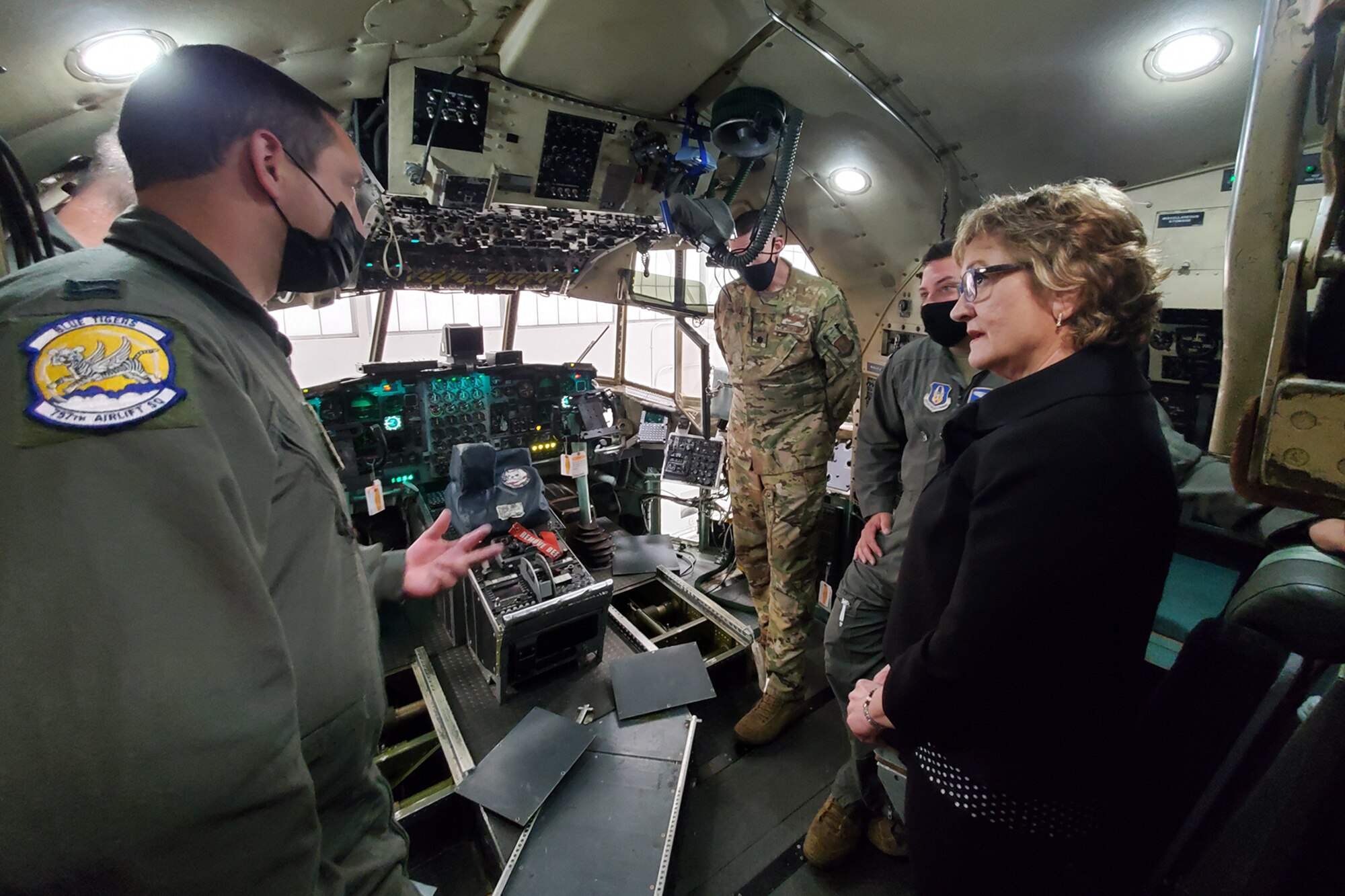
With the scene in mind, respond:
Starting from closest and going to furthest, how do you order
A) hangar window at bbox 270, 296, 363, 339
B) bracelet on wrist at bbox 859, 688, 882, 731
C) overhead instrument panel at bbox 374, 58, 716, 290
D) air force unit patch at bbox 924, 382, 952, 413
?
bracelet on wrist at bbox 859, 688, 882, 731 → air force unit patch at bbox 924, 382, 952, 413 → overhead instrument panel at bbox 374, 58, 716, 290 → hangar window at bbox 270, 296, 363, 339

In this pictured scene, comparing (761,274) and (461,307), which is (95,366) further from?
(461,307)

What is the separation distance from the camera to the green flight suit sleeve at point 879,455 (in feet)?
6.73

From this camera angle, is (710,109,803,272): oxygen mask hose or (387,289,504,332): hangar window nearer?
(710,109,803,272): oxygen mask hose

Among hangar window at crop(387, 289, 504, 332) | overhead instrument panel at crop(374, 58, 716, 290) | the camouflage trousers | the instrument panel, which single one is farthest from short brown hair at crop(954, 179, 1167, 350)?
hangar window at crop(387, 289, 504, 332)

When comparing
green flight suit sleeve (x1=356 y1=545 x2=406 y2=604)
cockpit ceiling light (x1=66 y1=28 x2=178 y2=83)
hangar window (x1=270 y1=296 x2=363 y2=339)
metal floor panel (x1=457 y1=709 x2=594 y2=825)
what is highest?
cockpit ceiling light (x1=66 y1=28 x2=178 y2=83)

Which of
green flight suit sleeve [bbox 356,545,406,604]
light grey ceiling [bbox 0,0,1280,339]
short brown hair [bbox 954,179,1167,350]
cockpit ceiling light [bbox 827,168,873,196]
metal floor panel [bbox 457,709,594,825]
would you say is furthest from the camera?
cockpit ceiling light [bbox 827,168,873,196]

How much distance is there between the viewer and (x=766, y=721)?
2.41 metres

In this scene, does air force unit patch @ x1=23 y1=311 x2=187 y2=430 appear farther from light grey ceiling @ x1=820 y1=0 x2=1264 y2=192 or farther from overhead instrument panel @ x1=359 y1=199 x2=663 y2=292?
light grey ceiling @ x1=820 y1=0 x2=1264 y2=192

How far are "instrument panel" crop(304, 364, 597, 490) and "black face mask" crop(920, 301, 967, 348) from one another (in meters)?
2.69

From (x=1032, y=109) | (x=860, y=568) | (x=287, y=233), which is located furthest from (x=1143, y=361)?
(x=287, y=233)

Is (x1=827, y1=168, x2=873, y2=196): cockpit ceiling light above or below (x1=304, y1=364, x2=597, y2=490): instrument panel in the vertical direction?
above

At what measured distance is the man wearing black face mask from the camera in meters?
1.78

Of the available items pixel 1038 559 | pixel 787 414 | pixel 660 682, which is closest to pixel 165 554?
pixel 1038 559

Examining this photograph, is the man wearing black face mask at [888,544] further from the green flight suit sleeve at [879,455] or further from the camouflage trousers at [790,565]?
the camouflage trousers at [790,565]
